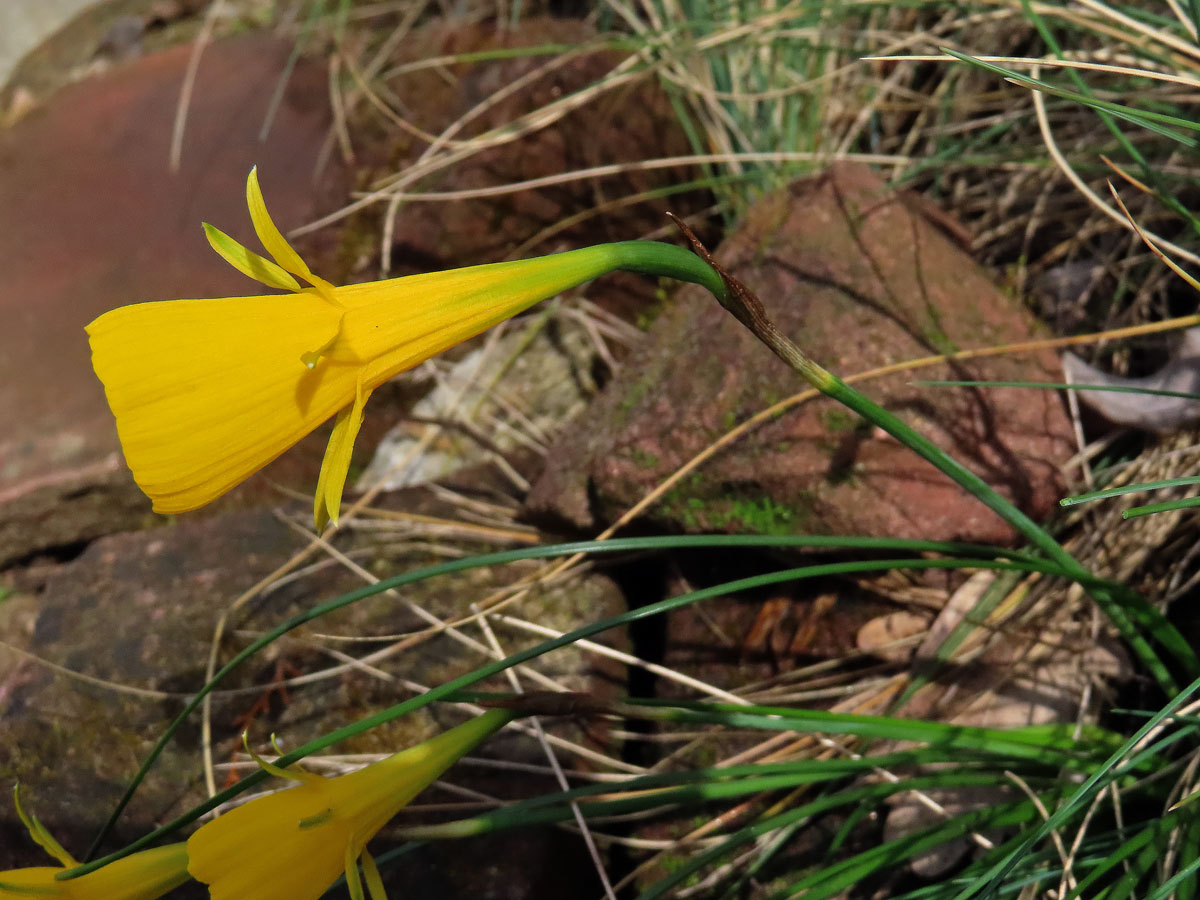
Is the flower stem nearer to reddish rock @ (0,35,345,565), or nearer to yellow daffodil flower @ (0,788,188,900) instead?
yellow daffodil flower @ (0,788,188,900)

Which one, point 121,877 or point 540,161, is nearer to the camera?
point 121,877

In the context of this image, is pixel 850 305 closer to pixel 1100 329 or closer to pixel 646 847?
pixel 1100 329

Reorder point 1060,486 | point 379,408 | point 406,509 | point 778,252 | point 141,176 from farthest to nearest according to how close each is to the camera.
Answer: point 141,176, point 379,408, point 406,509, point 778,252, point 1060,486

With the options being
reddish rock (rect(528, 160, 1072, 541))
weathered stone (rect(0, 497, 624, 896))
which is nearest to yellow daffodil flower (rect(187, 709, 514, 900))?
weathered stone (rect(0, 497, 624, 896))

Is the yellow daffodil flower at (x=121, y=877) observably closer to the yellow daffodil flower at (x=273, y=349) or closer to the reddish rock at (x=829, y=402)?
the yellow daffodil flower at (x=273, y=349)

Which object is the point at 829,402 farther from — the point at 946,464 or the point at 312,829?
the point at 312,829

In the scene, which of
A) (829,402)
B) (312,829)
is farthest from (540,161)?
(312,829)

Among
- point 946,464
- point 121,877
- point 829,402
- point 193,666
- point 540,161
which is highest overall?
point 540,161

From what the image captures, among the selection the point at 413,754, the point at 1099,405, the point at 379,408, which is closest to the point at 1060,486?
the point at 1099,405
